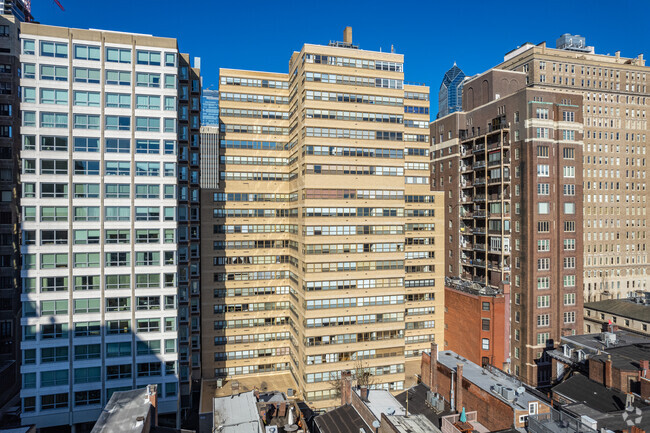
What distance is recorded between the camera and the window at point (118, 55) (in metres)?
54.8

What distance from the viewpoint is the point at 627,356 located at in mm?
51531

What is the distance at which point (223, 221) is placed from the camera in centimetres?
7200

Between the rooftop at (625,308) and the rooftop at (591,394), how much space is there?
39284mm

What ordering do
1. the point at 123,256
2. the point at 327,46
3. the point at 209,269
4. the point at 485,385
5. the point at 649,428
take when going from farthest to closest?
the point at 209,269, the point at 327,46, the point at 123,256, the point at 485,385, the point at 649,428

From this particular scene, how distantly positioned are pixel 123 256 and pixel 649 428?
62510 mm

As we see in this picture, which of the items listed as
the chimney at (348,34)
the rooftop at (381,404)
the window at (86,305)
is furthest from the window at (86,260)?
the chimney at (348,34)

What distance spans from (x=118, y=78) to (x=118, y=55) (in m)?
3.17

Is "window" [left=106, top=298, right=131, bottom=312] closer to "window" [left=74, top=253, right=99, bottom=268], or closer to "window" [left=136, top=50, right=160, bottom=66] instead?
"window" [left=74, top=253, right=99, bottom=268]

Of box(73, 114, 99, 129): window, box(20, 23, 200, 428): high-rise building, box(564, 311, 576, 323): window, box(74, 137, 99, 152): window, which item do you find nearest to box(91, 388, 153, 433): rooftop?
box(20, 23, 200, 428): high-rise building

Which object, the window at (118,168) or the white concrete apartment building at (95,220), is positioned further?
the window at (118,168)

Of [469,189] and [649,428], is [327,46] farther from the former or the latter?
[649,428]

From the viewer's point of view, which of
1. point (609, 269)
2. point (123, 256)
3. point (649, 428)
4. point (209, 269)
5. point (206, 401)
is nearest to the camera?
point (649, 428)

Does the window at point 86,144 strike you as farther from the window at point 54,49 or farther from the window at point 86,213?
the window at point 54,49

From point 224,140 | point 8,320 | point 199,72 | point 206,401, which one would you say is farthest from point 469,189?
point 8,320
